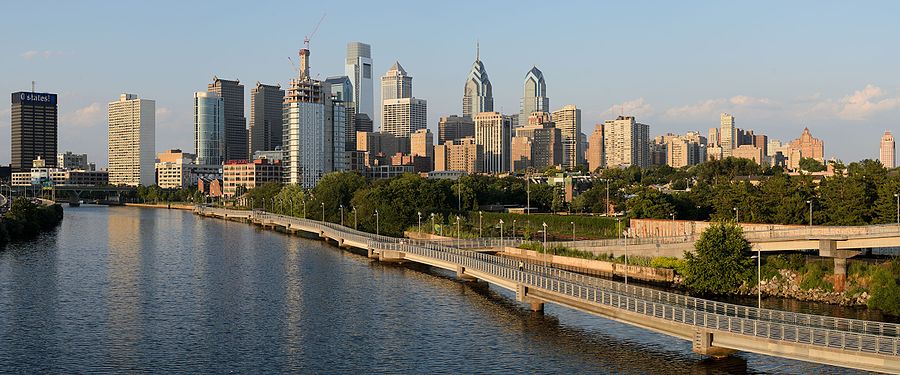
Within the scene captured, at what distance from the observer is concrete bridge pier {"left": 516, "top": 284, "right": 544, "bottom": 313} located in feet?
206

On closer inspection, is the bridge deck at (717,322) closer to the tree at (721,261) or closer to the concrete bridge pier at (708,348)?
the concrete bridge pier at (708,348)

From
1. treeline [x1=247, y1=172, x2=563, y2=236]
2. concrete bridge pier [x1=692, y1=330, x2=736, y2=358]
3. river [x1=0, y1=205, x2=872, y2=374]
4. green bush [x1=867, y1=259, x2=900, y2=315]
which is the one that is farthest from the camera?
treeline [x1=247, y1=172, x2=563, y2=236]

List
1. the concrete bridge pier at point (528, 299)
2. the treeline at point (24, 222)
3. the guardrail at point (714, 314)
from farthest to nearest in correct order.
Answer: the treeline at point (24, 222) < the concrete bridge pier at point (528, 299) < the guardrail at point (714, 314)

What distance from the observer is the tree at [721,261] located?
228 ft

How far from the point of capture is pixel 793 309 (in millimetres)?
62781

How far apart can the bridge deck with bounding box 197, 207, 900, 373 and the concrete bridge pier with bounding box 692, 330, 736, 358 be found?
0.05m

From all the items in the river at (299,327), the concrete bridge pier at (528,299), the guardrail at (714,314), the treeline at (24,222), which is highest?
the treeline at (24,222)

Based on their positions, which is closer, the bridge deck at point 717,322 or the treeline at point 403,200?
the bridge deck at point 717,322

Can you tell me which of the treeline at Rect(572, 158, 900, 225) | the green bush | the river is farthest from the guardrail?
the treeline at Rect(572, 158, 900, 225)

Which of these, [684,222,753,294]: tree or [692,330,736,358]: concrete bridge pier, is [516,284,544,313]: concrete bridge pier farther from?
[692,330,736,358]: concrete bridge pier

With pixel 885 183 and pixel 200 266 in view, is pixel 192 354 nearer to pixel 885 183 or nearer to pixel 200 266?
pixel 200 266

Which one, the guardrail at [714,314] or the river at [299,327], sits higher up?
the guardrail at [714,314]

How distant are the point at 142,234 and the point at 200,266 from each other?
192 feet

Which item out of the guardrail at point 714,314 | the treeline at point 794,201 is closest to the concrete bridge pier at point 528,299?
the guardrail at point 714,314
